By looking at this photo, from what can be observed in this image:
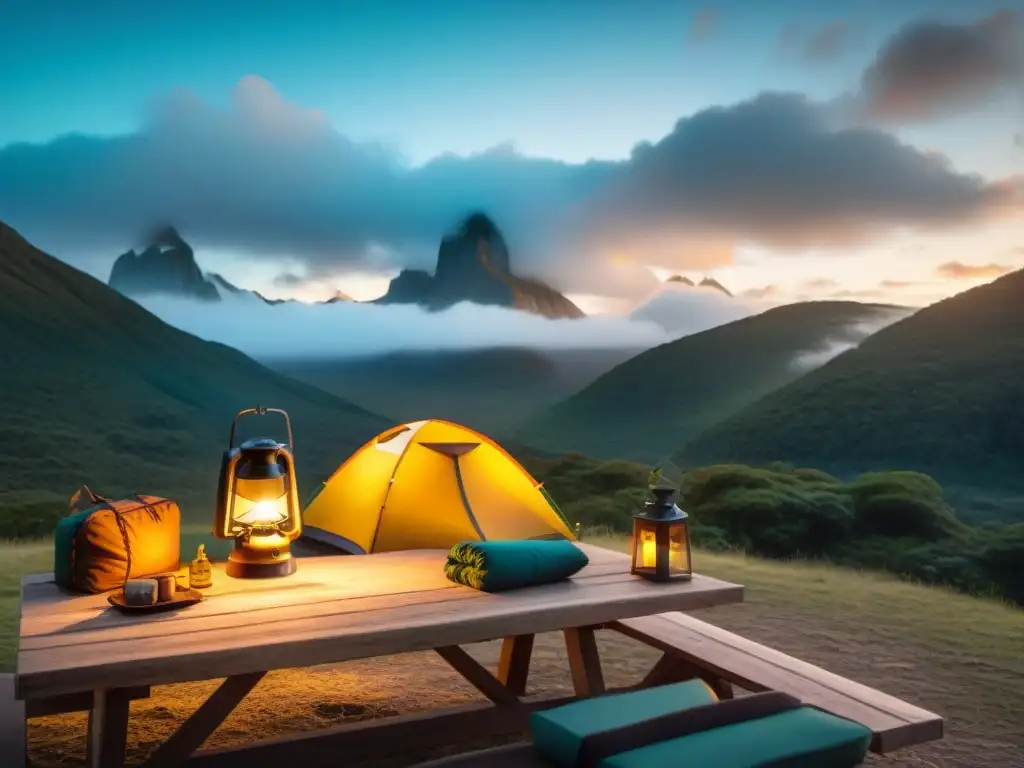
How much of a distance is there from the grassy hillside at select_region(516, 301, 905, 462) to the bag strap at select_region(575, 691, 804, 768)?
592 inches

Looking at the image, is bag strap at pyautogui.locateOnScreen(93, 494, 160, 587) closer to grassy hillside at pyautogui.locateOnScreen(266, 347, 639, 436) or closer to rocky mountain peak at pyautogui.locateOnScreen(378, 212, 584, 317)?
rocky mountain peak at pyautogui.locateOnScreen(378, 212, 584, 317)

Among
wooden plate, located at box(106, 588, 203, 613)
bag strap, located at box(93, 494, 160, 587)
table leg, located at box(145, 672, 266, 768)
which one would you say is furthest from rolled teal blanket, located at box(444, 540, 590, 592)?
bag strap, located at box(93, 494, 160, 587)

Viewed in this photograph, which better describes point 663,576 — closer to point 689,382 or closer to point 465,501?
point 465,501

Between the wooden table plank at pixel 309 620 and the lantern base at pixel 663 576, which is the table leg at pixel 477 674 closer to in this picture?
the wooden table plank at pixel 309 620

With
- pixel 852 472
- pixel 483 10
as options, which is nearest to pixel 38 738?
pixel 483 10

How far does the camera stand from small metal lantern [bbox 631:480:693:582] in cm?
297

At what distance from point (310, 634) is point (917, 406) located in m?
15.5

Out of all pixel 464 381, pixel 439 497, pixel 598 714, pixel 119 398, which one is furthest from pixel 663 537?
pixel 119 398

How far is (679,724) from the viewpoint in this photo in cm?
208

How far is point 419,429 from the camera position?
4488 millimetres

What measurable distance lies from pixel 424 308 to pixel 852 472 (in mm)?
8607

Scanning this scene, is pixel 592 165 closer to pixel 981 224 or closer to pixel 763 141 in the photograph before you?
pixel 763 141

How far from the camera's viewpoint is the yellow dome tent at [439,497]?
439cm

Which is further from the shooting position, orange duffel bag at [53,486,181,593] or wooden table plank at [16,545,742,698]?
orange duffel bag at [53,486,181,593]
